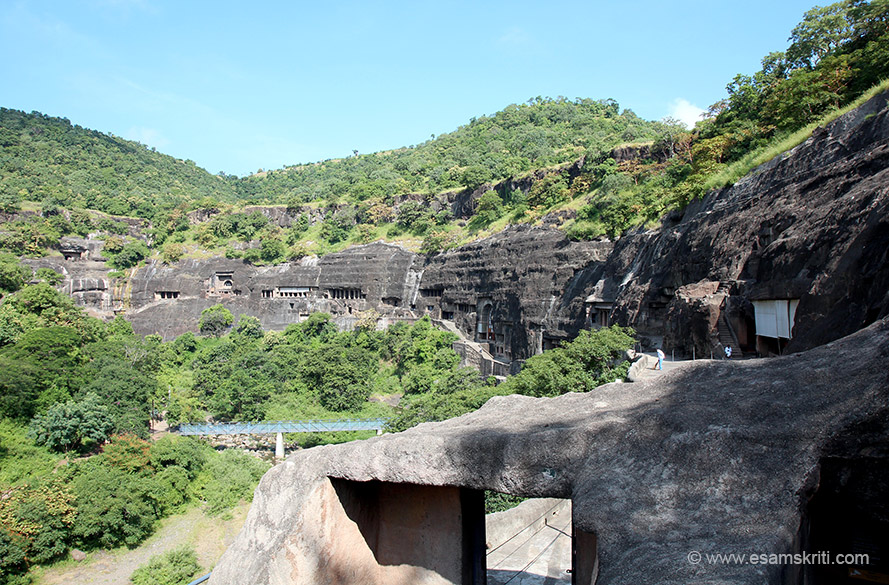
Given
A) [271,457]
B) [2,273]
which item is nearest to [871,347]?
[271,457]

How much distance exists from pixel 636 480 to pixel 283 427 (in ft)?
90.6

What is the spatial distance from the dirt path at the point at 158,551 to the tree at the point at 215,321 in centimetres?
2169

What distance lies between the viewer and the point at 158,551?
21.1 meters

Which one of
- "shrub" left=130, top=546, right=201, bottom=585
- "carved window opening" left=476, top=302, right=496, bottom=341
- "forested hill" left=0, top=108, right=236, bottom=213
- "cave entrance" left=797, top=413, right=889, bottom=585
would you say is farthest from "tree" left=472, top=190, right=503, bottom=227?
"forested hill" left=0, top=108, right=236, bottom=213

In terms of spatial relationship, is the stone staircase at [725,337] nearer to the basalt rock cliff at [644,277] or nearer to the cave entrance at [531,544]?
the basalt rock cliff at [644,277]

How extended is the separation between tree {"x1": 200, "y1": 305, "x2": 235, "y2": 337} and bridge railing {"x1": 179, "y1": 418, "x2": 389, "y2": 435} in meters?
14.8

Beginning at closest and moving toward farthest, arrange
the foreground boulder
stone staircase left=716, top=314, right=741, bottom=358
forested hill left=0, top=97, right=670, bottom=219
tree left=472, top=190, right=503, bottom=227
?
the foreground boulder
stone staircase left=716, top=314, right=741, bottom=358
tree left=472, top=190, right=503, bottom=227
forested hill left=0, top=97, right=670, bottom=219

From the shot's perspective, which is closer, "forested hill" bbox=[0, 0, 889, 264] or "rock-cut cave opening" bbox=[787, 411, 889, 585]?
"rock-cut cave opening" bbox=[787, 411, 889, 585]

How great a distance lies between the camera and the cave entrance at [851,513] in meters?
3.33

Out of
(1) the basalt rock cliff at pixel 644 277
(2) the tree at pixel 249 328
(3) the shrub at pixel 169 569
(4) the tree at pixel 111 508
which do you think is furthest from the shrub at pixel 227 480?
(2) the tree at pixel 249 328

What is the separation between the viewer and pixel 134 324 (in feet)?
144

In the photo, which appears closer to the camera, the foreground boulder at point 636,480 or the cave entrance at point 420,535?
the foreground boulder at point 636,480

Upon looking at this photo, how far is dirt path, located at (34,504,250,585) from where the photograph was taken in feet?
62.5

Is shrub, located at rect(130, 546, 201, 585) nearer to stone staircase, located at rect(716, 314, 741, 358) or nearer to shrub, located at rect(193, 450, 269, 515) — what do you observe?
shrub, located at rect(193, 450, 269, 515)
